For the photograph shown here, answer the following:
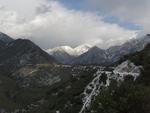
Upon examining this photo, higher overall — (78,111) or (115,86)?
(115,86)

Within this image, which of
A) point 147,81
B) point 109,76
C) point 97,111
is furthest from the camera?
point 109,76

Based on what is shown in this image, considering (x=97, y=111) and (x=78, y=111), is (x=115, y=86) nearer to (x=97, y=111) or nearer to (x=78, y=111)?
(x=97, y=111)

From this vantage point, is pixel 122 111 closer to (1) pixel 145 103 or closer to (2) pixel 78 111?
(1) pixel 145 103

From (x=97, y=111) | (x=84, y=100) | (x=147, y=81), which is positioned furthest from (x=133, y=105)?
(x=84, y=100)

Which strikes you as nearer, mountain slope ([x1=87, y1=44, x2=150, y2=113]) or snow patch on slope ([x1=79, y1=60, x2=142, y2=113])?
mountain slope ([x1=87, y1=44, x2=150, y2=113])

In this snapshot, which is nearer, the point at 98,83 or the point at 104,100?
the point at 104,100

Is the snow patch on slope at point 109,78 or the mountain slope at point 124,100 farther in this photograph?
the snow patch on slope at point 109,78

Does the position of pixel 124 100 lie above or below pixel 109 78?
below

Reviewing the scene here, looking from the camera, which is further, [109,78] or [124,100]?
[109,78]

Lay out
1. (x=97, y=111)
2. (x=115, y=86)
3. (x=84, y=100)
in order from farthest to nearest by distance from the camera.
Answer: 1. (x=84, y=100)
2. (x=115, y=86)
3. (x=97, y=111)

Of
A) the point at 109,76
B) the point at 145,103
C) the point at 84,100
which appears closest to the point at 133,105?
the point at 145,103
